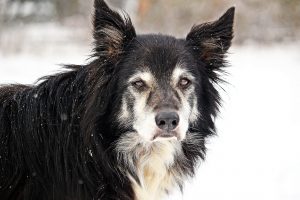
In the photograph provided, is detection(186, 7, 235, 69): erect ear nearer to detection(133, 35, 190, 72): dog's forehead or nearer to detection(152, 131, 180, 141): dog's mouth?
detection(133, 35, 190, 72): dog's forehead

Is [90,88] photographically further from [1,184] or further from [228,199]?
[228,199]

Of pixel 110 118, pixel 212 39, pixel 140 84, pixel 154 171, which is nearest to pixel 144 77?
pixel 140 84

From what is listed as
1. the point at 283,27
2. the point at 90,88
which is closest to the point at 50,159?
the point at 90,88

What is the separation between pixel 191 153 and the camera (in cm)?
550

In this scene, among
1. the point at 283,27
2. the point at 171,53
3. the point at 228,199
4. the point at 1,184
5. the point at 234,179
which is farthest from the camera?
the point at 283,27

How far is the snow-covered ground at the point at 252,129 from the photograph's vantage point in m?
7.60

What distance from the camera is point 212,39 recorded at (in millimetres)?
5355

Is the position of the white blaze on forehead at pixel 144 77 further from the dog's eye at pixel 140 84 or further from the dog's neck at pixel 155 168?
the dog's neck at pixel 155 168

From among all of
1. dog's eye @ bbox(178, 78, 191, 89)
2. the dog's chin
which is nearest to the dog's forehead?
dog's eye @ bbox(178, 78, 191, 89)

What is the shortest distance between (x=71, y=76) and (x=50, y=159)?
79cm

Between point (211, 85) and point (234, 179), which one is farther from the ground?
point (211, 85)

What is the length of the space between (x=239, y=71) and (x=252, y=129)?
6617 millimetres

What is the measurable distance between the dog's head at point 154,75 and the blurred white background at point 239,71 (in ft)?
2.14

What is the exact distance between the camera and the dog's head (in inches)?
192
